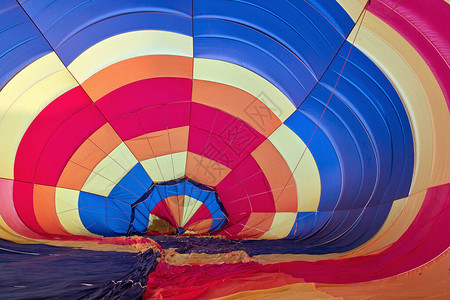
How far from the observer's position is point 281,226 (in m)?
4.80

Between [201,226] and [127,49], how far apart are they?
2.54 meters

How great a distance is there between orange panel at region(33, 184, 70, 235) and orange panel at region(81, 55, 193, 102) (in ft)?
4.19

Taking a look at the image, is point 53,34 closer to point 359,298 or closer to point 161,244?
point 161,244

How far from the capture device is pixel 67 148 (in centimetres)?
442

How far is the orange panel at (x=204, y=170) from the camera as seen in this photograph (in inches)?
196

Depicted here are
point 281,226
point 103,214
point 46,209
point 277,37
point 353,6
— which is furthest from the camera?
point 103,214

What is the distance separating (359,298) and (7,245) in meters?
3.19

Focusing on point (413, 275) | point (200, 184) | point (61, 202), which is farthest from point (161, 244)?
point (413, 275)

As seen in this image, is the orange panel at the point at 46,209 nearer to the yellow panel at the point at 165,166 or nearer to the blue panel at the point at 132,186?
the blue panel at the point at 132,186

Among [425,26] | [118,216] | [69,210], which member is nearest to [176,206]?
[118,216]

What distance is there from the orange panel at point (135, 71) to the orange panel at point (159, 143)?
0.83m

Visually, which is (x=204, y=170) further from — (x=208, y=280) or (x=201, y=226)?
(x=208, y=280)

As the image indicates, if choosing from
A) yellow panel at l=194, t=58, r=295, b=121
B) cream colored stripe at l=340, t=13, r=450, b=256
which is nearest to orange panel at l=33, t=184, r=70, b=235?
yellow panel at l=194, t=58, r=295, b=121

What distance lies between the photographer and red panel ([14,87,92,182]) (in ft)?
13.2
